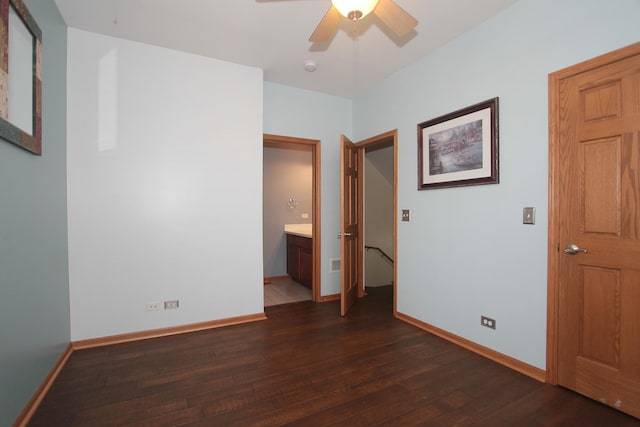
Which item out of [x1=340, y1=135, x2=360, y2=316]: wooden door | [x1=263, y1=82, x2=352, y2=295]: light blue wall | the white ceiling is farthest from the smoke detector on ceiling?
[x1=340, y1=135, x2=360, y2=316]: wooden door

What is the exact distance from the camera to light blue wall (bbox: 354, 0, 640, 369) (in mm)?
1959

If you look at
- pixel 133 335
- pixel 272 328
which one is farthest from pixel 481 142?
pixel 133 335

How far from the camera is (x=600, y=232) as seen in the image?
182 cm

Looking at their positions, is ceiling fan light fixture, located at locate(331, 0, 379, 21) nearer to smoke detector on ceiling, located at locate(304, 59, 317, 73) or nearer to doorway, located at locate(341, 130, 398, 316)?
smoke detector on ceiling, located at locate(304, 59, 317, 73)

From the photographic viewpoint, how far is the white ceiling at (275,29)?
2238mm

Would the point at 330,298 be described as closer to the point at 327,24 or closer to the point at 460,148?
the point at 460,148

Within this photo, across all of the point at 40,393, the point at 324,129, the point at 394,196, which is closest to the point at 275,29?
the point at 324,129

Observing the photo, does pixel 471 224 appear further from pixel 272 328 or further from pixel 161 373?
pixel 161 373

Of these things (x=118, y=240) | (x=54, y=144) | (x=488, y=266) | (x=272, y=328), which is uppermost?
(x=54, y=144)

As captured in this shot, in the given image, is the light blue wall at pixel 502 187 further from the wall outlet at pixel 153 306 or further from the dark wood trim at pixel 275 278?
the dark wood trim at pixel 275 278

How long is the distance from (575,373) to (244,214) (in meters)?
3.04

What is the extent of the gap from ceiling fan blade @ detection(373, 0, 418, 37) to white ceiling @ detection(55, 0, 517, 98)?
0.65 meters

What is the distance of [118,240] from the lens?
2.70m

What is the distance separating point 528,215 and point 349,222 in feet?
6.27
